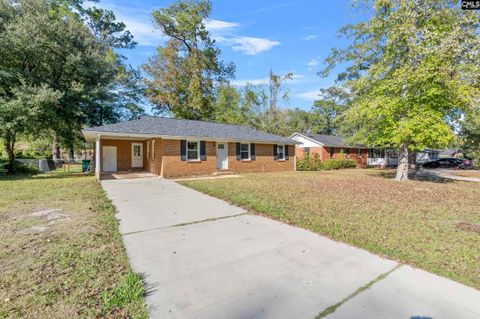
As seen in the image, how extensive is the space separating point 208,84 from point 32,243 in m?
26.4

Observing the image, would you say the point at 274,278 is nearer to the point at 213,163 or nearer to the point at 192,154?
the point at 192,154

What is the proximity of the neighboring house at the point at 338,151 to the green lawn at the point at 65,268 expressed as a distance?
22.6 m

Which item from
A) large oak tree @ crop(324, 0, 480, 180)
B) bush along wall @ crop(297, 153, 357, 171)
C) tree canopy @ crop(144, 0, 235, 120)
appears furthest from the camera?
tree canopy @ crop(144, 0, 235, 120)

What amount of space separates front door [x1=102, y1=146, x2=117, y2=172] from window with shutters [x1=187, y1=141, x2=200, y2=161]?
595 centimetres

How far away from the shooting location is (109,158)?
17156 mm

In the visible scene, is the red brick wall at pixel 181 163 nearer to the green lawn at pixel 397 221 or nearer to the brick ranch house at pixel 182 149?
the brick ranch house at pixel 182 149

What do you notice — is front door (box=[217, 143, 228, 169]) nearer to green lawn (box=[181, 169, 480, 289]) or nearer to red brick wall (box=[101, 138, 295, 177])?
red brick wall (box=[101, 138, 295, 177])

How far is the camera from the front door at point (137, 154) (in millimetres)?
18109

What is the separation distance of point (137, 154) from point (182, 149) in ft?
17.9

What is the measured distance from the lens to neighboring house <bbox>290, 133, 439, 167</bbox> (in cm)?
2770

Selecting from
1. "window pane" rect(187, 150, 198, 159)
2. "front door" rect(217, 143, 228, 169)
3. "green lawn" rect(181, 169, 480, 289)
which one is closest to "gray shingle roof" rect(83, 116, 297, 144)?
"front door" rect(217, 143, 228, 169)

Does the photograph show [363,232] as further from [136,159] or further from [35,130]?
[35,130]

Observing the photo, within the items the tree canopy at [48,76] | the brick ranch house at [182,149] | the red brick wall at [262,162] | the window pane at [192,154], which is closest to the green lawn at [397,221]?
the brick ranch house at [182,149]

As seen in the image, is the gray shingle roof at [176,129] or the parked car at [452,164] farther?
the parked car at [452,164]
